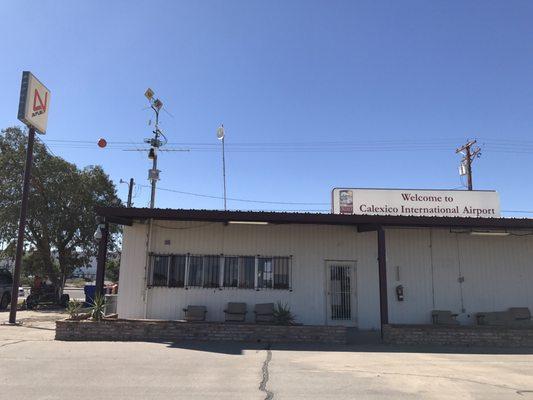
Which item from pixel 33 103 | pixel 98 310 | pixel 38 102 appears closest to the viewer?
pixel 98 310

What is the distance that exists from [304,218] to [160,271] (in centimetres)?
489

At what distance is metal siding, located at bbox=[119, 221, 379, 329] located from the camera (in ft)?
51.9

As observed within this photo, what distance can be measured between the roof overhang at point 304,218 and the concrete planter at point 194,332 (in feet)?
10.3

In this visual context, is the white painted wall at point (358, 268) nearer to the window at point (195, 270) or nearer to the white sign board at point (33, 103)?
the window at point (195, 270)

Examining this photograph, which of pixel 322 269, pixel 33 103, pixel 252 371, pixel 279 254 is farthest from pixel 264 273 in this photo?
pixel 33 103

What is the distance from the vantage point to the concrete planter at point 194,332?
42.9ft

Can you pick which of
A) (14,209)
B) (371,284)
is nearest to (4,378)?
(371,284)

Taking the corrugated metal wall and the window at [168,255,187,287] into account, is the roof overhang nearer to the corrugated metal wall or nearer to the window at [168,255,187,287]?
the window at [168,255,187,287]

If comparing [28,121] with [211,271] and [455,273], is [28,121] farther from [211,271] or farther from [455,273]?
[455,273]

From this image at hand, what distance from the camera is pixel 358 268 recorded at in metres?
16.4

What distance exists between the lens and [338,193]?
19578 millimetres

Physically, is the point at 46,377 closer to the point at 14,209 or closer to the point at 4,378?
the point at 4,378

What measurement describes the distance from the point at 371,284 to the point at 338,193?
444 cm

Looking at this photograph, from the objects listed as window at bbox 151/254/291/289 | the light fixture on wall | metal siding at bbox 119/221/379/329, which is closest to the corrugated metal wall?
the light fixture on wall
